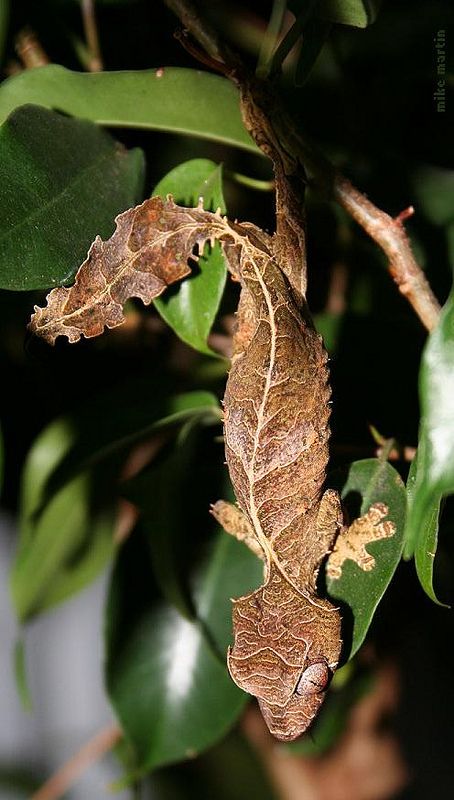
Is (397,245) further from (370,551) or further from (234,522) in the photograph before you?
(234,522)

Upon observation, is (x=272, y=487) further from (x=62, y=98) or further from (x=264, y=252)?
(x=62, y=98)

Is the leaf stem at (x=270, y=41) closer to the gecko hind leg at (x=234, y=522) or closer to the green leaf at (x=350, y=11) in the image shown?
the green leaf at (x=350, y=11)

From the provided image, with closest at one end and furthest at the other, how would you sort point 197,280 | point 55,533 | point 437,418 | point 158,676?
1. point 437,418
2. point 197,280
3. point 158,676
4. point 55,533

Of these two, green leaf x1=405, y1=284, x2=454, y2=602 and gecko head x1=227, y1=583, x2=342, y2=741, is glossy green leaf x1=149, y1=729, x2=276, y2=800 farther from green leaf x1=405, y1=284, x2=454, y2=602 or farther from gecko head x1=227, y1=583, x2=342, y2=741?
green leaf x1=405, y1=284, x2=454, y2=602

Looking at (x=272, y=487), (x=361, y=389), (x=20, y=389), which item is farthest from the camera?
(x=20, y=389)

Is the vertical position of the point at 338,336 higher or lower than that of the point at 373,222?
lower

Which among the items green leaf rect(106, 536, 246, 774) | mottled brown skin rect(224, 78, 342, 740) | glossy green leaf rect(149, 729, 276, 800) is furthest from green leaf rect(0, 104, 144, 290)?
glossy green leaf rect(149, 729, 276, 800)

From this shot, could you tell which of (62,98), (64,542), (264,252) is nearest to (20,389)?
(64,542)

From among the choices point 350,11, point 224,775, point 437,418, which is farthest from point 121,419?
point 224,775
